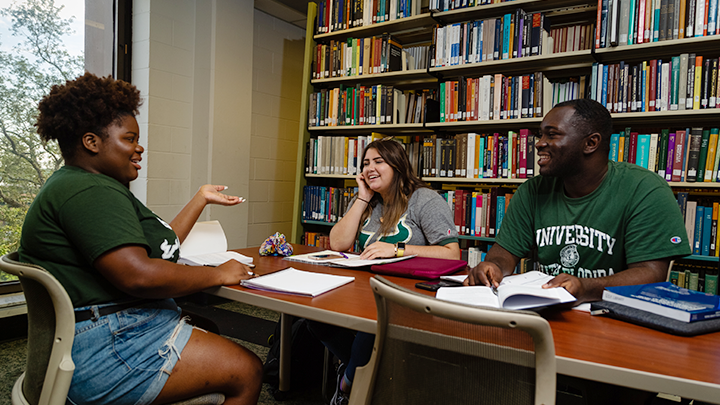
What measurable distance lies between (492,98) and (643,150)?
2.79 ft

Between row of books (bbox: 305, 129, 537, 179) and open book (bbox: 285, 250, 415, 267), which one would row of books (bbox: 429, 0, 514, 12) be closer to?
row of books (bbox: 305, 129, 537, 179)

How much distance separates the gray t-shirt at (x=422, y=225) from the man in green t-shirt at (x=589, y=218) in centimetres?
30

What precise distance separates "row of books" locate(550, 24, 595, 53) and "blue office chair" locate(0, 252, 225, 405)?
2787 mm

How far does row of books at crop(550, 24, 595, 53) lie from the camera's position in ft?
8.59

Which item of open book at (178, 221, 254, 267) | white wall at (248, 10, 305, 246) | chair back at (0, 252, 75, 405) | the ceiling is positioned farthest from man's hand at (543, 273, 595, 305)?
the ceiling

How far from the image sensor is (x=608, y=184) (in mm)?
1466

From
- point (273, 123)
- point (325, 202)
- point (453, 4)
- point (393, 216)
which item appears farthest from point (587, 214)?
point (273, 123)

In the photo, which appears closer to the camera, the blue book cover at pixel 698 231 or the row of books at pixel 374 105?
the blue book cover at pixel 698 231

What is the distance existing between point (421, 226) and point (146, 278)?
1275 mm

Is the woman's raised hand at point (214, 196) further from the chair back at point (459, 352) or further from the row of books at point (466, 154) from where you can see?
the row of books at point (466, 154)

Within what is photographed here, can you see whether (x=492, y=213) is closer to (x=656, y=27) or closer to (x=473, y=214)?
Answer: (x=473, y=214)

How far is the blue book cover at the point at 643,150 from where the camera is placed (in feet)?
7.22

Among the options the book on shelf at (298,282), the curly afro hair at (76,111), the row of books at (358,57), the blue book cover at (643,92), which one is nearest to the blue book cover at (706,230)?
the blue book cover at (643,92)

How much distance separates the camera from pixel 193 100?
3377 millimetres
